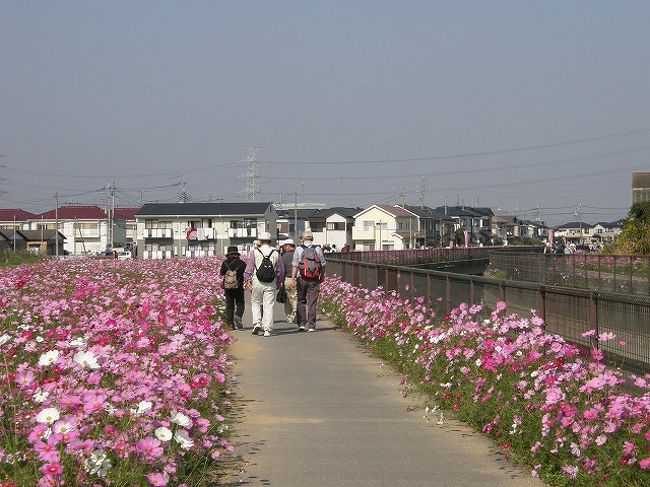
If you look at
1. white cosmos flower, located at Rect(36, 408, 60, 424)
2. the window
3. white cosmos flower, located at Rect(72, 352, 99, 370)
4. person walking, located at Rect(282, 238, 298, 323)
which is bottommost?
white cosmos flower, located at Rect(36, 408, 60, 424)

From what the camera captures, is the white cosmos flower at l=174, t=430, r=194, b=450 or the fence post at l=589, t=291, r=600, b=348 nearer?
the white cosmos flower at l=174, t=430, r=194, b=450

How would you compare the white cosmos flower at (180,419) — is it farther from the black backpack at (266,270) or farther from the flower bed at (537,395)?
the black backpack at (266,270)

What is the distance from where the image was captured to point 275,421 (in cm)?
903

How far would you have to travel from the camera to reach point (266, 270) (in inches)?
677

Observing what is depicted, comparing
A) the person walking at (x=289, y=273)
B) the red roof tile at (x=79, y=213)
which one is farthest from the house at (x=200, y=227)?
the person walking at (x=289, y=273)

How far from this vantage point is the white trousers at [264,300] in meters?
17.1

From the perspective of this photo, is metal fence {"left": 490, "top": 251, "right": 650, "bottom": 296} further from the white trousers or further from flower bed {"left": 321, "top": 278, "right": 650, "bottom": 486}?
flower bed {"left": 321, "top": 278, "right": 650, "bottom": 486}

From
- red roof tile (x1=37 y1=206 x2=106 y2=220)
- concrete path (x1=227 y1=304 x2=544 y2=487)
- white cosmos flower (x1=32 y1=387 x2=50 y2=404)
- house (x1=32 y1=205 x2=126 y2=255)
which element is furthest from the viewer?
red roof tile (x1=37 y1=206 x2=106 y2=220)

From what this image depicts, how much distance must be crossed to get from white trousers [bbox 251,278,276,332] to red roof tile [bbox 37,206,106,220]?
121 metres

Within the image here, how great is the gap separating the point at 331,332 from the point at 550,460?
11520 mm

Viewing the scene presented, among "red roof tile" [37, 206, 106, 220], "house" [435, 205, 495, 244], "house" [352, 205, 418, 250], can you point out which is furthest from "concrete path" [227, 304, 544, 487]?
"house" [435, 205, 495, 244]

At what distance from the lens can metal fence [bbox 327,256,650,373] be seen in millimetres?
7828

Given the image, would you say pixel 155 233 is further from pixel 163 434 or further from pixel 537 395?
pixel 163 434

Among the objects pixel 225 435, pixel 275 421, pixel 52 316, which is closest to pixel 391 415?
pixel 275 421
